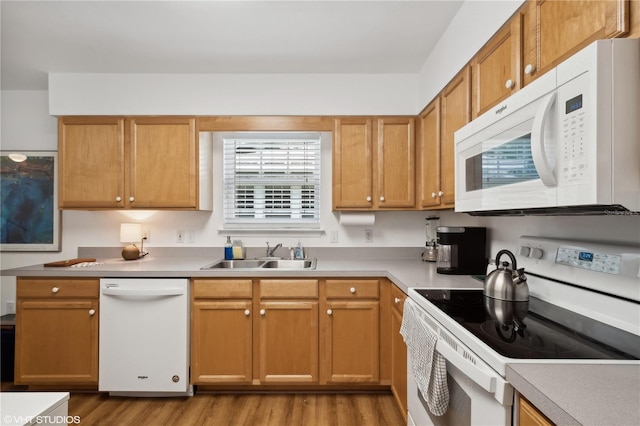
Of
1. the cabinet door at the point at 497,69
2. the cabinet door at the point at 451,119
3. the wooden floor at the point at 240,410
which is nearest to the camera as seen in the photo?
the cabinet door at the point at 497,69

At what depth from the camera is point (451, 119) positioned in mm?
2021

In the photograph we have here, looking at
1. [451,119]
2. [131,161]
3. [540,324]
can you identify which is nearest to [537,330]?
[540,324]

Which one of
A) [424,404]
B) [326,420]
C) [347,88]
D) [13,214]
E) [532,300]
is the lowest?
[326,420]

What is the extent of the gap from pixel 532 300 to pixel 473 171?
0.63 metres

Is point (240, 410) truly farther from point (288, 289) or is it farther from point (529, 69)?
point (529, 69)

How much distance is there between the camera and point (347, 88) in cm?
272

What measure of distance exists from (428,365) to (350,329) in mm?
1140

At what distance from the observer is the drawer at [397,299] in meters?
1.96

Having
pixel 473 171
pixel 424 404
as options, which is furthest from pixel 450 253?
pixel 424 404

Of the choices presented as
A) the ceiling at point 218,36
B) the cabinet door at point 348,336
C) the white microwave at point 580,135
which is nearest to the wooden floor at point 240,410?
the cabinet door at point 348,336

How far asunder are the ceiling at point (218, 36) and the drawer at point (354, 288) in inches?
65.3

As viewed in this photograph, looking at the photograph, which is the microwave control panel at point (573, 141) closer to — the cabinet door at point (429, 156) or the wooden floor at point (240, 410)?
the cabinet door at point (429, 156)

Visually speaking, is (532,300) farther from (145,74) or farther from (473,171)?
(145,74)

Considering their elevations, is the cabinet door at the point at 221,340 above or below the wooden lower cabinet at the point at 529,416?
below
